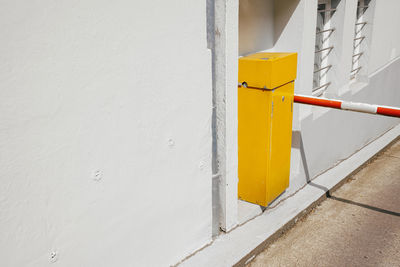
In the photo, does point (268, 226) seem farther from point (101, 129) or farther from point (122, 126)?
point (101, 129)

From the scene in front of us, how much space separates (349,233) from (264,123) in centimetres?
145

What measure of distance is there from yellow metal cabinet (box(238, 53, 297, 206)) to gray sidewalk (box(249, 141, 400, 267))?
496mm

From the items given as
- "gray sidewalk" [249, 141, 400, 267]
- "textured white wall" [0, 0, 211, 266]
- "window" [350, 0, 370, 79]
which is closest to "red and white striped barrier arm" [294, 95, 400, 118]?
"textured white wall" [0, 0, 211, 266]

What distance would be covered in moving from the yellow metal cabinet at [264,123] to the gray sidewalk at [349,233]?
496mm

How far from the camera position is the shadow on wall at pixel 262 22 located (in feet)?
12.0

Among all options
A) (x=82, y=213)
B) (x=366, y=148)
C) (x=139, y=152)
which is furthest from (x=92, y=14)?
(x=366, y=148)

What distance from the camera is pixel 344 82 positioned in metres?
5.23

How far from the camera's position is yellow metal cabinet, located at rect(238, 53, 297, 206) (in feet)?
10.7

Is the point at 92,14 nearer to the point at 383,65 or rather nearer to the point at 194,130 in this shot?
the point at 194,130

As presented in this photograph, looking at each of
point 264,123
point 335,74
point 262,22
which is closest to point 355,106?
point 264,123

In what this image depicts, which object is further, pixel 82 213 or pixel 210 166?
pixel 210 166

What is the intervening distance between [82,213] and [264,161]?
189 cm

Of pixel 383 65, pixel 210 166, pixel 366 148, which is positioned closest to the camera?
pixel 210 166

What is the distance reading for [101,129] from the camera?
2170mm
